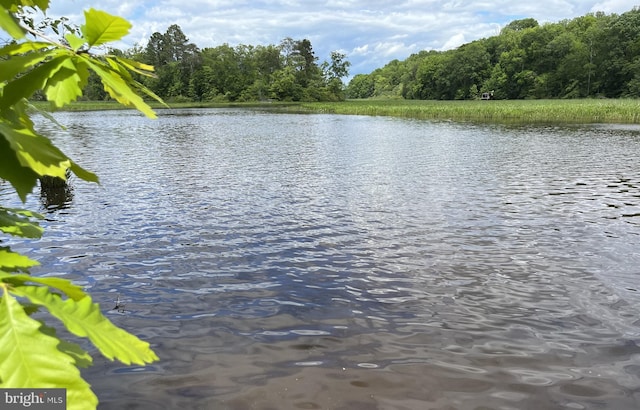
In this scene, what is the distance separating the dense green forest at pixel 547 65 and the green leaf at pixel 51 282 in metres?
120

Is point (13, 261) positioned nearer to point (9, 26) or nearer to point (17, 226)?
point (9, 26)

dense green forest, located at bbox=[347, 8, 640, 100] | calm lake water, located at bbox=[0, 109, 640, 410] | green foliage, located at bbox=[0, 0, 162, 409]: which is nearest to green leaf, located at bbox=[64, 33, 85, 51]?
green foliage, located at bbox=[0, 0, 162, 409]

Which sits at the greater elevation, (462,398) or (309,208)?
(309,208)

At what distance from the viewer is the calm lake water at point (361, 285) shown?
203 inches

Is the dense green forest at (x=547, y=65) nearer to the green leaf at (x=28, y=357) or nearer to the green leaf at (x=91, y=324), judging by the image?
the green leaf at (x=91, y=324)

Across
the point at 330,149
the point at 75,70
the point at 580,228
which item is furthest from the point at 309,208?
the point at 330,149

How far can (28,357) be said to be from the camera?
3.09 feet

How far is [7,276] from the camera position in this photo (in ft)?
3.52

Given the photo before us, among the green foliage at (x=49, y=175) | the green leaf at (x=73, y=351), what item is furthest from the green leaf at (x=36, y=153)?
the green leaf at (x=73, y=351)

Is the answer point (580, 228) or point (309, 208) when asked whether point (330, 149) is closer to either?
point (309, 208)

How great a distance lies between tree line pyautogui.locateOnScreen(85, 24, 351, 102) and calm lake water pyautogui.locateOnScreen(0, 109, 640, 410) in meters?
123

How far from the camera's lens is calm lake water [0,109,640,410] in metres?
5.15

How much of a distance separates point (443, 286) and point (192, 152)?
21.8 meters

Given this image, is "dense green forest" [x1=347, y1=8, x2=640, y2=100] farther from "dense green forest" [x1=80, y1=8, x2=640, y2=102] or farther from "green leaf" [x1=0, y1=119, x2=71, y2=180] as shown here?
"green leaf" [x1=0, y1=119, x2=71, y2=180]
